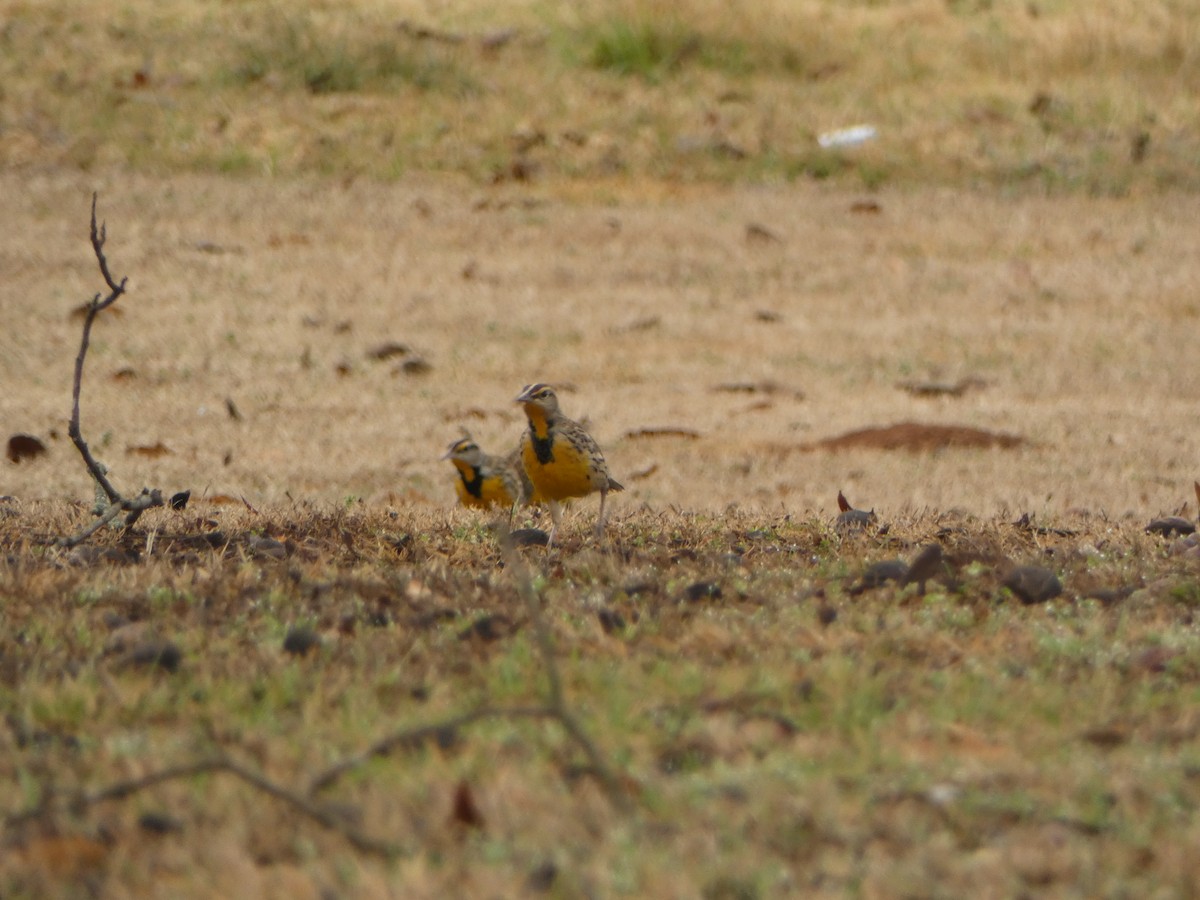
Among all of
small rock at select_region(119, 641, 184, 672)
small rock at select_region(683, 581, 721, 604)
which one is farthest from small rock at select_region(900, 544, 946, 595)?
small rock at select_region(119, 641, 184, 672)

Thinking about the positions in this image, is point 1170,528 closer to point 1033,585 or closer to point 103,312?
point 1033,585

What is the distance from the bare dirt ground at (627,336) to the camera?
9.18m

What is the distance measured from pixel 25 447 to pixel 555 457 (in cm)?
390

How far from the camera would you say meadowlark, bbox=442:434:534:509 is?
24.0 ft

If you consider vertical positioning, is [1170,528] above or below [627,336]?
above

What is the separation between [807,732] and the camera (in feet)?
11.5

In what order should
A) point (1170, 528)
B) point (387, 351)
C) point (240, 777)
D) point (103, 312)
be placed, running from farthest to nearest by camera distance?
point (103, 312) → point (387, 351) → point (1170, 528) → point (240, 777)

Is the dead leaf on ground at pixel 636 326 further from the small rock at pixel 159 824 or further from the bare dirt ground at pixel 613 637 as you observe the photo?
the small rock at pixel 159 824

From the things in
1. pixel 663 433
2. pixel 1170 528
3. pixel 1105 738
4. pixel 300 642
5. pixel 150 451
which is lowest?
pixel 663 433

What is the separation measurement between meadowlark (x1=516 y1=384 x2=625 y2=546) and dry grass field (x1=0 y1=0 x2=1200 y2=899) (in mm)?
540

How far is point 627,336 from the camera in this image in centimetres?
1309

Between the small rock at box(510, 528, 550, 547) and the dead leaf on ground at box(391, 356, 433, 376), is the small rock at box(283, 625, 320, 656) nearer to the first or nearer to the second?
the small rock at box(510, 528, 550, 547)

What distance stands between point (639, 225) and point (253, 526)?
10777 millimetres

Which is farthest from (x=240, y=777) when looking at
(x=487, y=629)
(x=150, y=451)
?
(x=150, y=451)
